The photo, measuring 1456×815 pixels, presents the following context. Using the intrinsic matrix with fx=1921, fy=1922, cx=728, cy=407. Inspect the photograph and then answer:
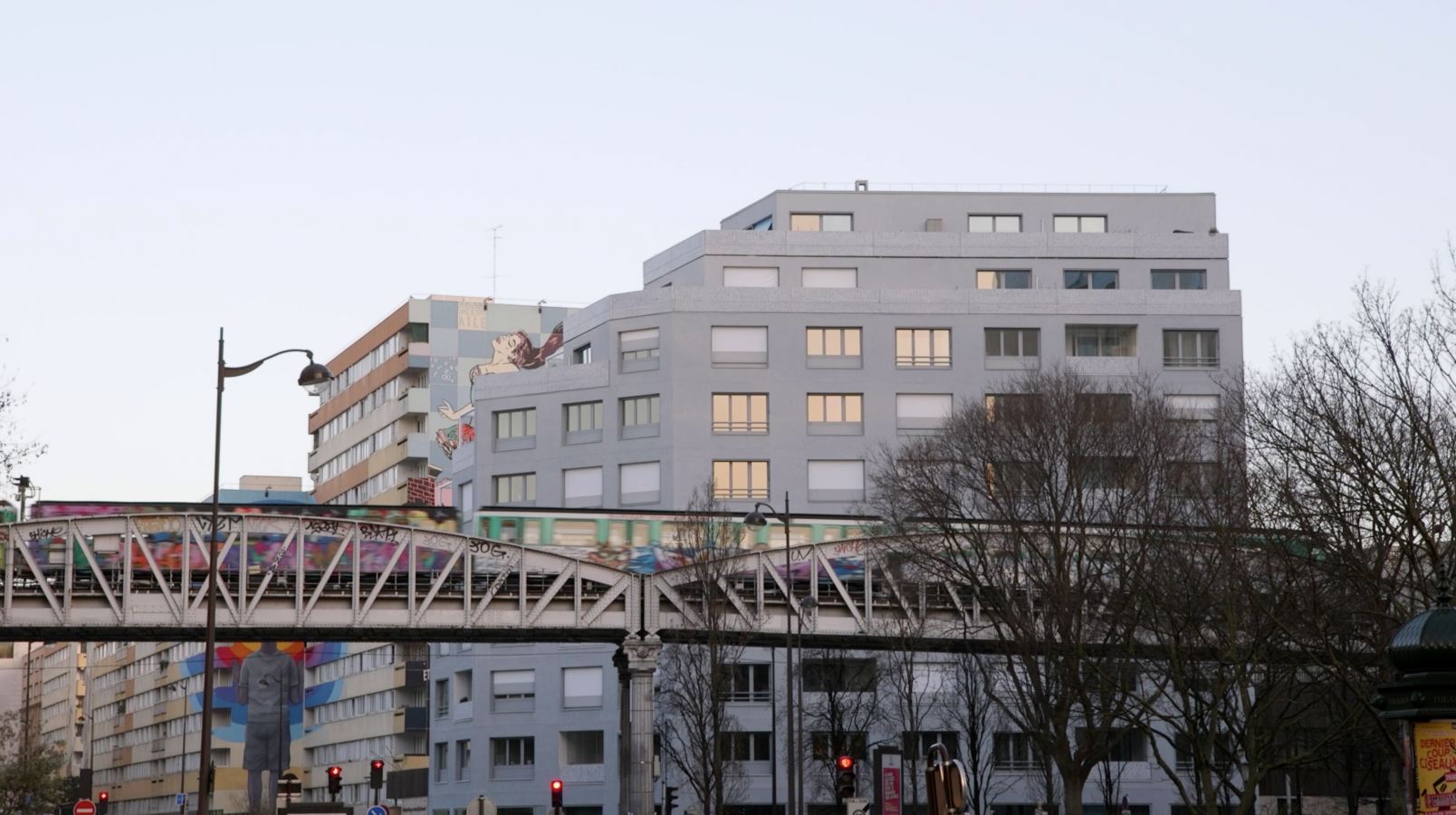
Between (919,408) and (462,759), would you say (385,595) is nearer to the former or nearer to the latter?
(462,759)

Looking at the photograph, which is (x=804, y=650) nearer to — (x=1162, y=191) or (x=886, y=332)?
(x=886, y=332)

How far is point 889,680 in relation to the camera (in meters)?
70.6

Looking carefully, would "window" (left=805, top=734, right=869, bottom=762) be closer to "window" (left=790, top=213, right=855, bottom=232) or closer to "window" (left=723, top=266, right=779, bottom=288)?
"window" (left=723, top=266, right=779, bottom=288)

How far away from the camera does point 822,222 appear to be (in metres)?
88.3

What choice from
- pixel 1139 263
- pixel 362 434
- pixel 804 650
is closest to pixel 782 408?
pixel 804 650

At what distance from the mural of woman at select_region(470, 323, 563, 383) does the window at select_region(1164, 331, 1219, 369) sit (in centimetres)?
4657

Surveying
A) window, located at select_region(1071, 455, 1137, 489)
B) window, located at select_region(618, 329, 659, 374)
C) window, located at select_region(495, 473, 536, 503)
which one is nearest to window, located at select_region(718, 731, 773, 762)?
window, located at select_region(495, 473, 536, 503)

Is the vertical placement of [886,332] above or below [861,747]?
above

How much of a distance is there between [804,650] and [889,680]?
6341 millimetres

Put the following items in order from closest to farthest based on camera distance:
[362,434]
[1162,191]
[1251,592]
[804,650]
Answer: [1251,592] → [804,650] → [1162,191] → [362,434]

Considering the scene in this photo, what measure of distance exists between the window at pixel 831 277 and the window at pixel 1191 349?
13.8 m

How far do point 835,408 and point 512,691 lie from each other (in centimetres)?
1839

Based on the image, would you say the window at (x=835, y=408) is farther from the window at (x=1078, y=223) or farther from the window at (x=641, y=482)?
the window at (x=1078, y=223)

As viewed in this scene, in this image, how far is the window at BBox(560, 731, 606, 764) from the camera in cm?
8056
